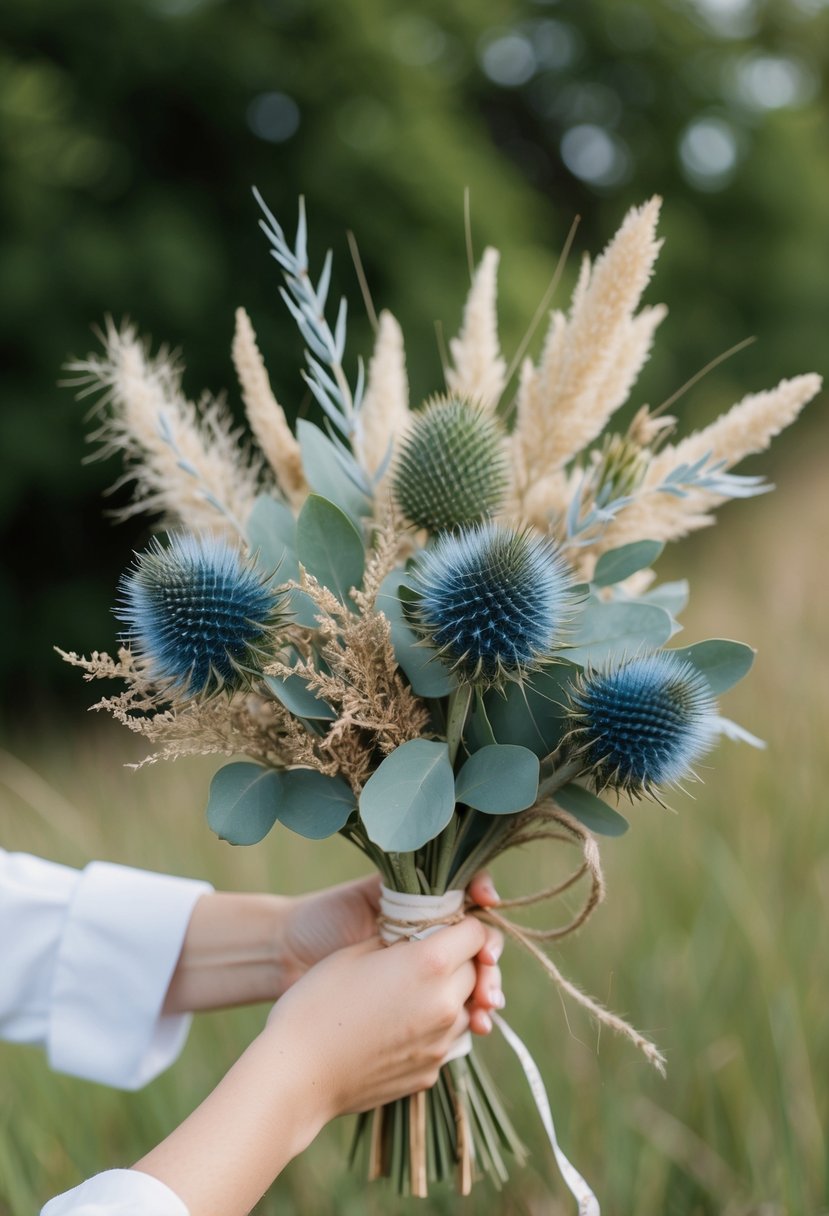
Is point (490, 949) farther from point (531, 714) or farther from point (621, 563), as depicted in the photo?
point (621, 563)

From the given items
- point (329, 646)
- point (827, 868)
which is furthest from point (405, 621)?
point (827, 868)

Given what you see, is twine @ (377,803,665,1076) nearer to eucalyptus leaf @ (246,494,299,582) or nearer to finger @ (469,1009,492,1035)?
finger @ (469,1009,492,1035)

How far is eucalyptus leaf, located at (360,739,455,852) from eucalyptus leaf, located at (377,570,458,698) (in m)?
0.06

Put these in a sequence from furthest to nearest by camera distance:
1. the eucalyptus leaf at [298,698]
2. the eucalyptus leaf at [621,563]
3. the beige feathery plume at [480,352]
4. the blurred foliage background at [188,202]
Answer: the blurred foliage background at [188,202] < the beige feathery plume at [480,352] < the eucalyptus leaf at [621,563] < the eucalyptus leaf at [298,698]

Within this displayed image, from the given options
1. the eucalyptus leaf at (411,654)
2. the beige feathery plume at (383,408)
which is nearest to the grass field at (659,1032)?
the eucalyptus leaf at (411,654)

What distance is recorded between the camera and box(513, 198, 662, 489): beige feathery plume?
108 centimetres

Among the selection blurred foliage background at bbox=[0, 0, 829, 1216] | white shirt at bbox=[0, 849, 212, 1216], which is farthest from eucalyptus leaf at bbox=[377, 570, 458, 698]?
white shirt at bbox=[0, 849, 212, 1216]

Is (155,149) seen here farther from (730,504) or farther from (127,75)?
(730,504)

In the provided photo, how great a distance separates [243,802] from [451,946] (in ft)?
0.91

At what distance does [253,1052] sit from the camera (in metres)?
1.05

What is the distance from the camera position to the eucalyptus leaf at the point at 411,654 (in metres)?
1.08

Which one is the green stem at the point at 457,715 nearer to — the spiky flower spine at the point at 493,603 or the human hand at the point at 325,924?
the spiky flower spine at the point at 493,603

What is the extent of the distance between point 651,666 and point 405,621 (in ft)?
0.81

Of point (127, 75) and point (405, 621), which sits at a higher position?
point (127, 75)
